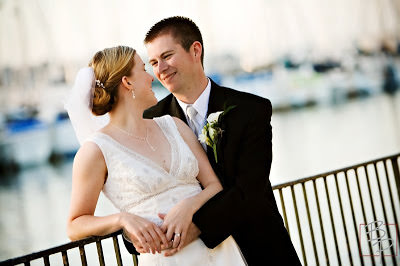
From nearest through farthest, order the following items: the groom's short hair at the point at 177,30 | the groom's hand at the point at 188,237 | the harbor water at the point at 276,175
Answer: the groom's hand at the point at 188,237, the groom's short hair at the point at 177,30, the harbor water at the point at 276,175

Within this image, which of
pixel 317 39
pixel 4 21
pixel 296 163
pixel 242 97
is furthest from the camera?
pixel 317 39

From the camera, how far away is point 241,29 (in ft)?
134

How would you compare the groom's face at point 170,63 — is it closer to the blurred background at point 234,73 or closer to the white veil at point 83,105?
the white veil at point 83,105

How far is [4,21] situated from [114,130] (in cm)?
3648

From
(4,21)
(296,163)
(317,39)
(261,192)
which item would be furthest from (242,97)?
(317,39)

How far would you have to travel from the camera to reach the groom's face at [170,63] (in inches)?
110

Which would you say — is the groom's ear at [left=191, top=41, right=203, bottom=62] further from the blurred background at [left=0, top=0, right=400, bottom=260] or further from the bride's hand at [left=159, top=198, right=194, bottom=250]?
the blurred background at [left=0, top=0, right=400, bottom=260]

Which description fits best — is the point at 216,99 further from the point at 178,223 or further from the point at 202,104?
Result: the point at 178,223

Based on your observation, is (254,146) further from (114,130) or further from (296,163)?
(296,163)

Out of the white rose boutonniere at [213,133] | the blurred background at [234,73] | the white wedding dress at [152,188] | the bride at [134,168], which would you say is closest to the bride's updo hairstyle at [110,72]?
the bride at [134,168]

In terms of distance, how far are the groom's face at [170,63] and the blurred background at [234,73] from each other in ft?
27.9

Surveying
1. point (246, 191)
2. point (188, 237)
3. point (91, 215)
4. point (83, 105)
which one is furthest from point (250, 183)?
point (83, 105)

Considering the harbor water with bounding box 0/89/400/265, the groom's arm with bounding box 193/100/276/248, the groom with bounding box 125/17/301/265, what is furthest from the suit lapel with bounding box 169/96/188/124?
the harbor water with bounding box 0/89/400/265

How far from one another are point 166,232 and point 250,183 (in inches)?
16.7
